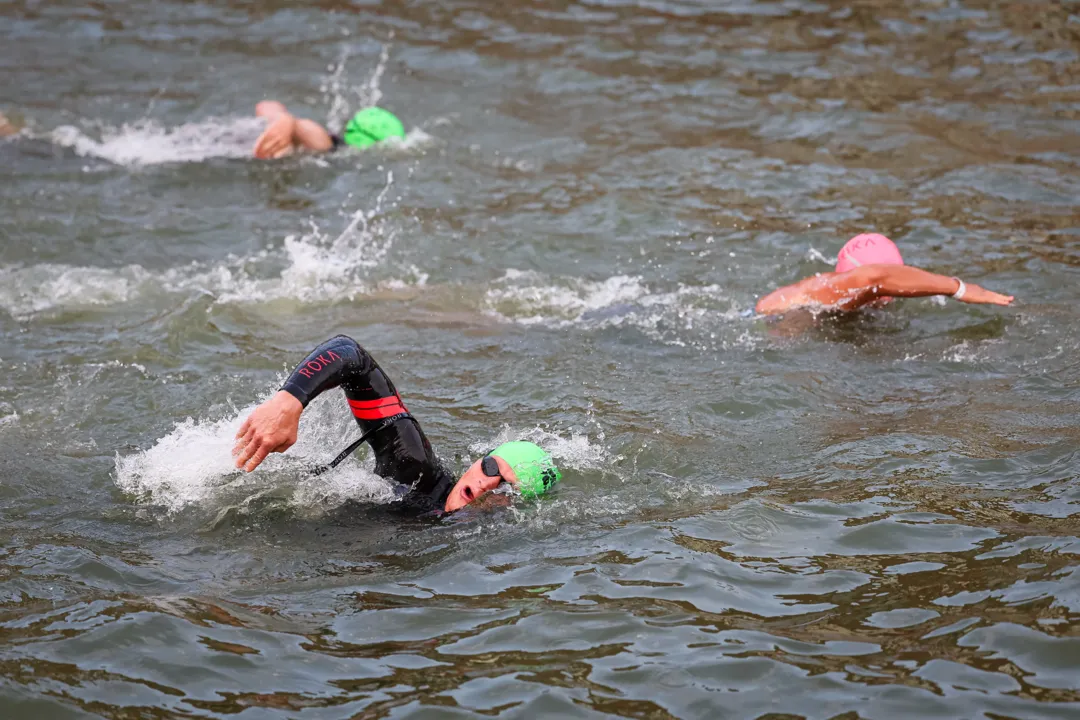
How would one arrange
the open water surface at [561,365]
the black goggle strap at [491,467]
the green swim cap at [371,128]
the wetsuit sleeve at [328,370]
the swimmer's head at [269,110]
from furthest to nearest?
the green swim cap at [371,128] < the swimmer's head at [269,110] < the black goggle strap at [491,467] < the wetsuit sleeve at [328,370] < the open water surface at [561,365]

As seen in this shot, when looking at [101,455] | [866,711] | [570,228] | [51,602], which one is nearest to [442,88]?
[570,228]

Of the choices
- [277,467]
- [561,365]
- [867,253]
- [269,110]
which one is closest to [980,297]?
[867,253]

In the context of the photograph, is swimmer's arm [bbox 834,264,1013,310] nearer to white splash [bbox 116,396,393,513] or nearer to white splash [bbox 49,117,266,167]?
white splash [bbox 116,396,393,513]

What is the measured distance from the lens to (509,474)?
5.49 metres

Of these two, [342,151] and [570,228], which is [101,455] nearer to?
[570,228]

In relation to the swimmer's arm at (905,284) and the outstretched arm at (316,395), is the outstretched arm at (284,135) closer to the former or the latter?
the swimmer's arm at (905,284)

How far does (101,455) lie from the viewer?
633cm

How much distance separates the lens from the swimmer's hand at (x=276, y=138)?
11.2 m

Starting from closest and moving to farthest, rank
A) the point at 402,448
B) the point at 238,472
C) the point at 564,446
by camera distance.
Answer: the point at 402,448, the point at 238,472, the point at 564,446

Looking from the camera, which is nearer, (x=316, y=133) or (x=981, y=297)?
(x=981, y=297)

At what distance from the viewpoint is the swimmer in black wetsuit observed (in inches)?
207

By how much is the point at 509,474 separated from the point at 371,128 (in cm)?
718

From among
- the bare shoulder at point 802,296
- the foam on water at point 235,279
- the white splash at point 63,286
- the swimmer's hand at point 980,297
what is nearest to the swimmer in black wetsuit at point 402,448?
the bare shoulder at point 802,296

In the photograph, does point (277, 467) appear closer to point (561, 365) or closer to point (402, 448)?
point (402, 448)
